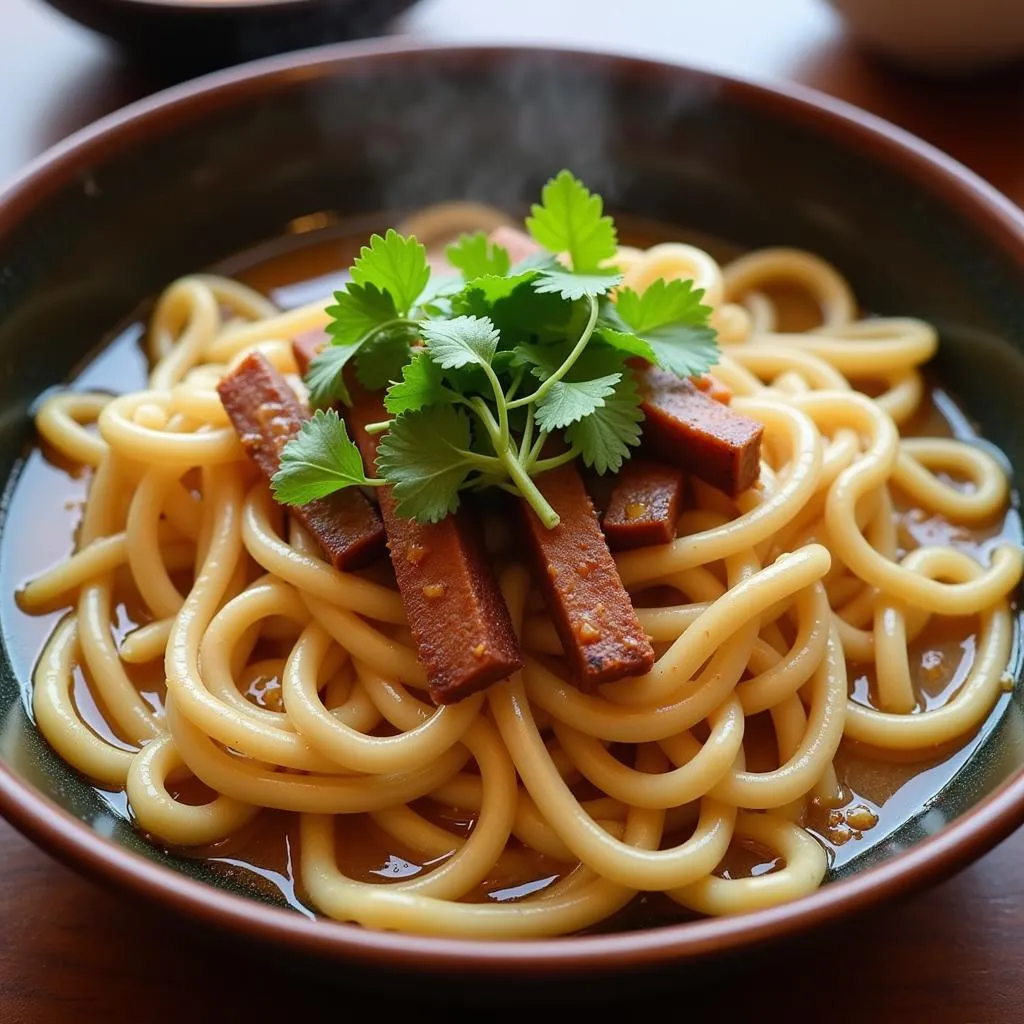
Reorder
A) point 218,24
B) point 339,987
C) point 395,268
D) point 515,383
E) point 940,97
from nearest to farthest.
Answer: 1. point 339,987
2. point 515,383
3. point 395,268
4. point 218,24
5. point 940,97

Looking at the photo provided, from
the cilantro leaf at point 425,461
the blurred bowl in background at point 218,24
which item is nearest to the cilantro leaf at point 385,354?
the cilantro leaf at point 425,461

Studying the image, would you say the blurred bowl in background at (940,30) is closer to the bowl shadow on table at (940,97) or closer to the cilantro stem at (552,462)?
the bowl shadow on table at (940,97)

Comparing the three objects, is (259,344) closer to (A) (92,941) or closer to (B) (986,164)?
(A) (92,941)

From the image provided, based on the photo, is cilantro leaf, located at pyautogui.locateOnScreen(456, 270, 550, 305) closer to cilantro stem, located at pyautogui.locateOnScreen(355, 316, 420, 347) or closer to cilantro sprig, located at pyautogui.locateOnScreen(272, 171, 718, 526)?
cilantro sprig, located at pyautogui.locateOnScreen(272, 171, 718, 526)

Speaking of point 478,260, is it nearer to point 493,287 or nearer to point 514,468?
point 493,287

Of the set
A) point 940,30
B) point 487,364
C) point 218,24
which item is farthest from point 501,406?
point 940,30

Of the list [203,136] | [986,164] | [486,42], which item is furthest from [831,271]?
[203,136]
